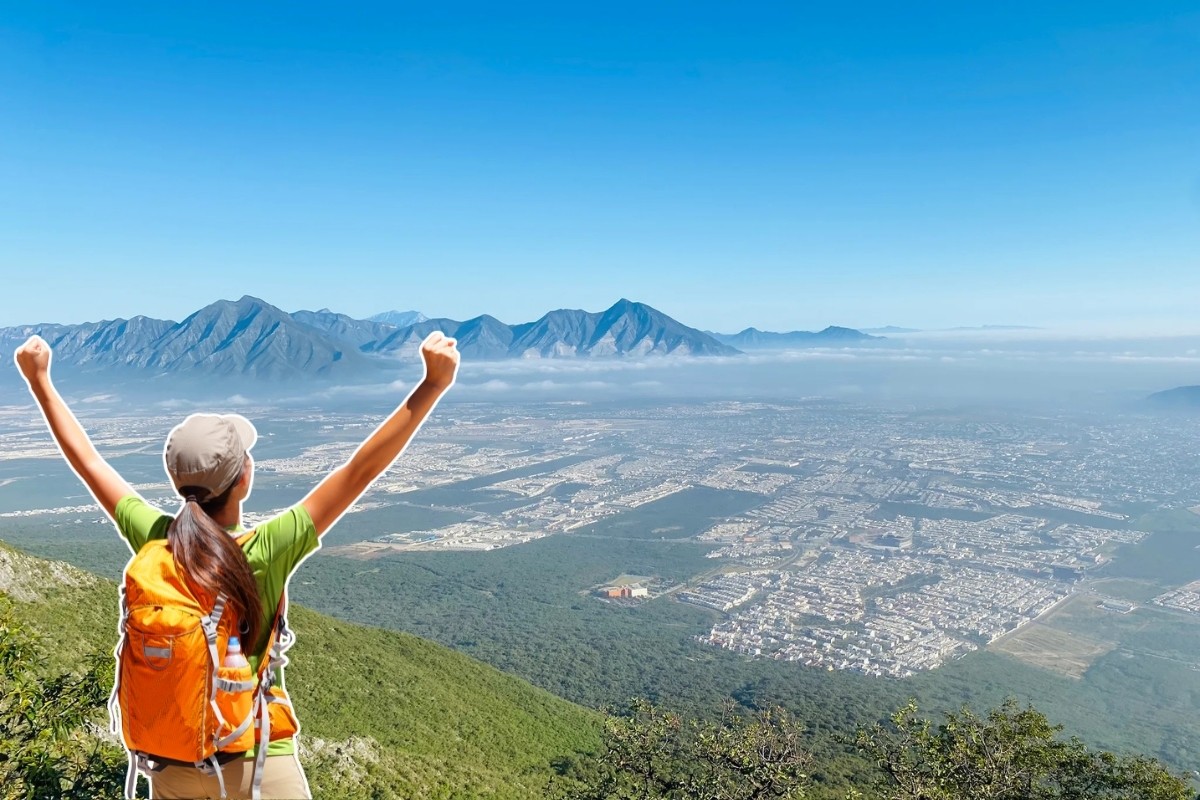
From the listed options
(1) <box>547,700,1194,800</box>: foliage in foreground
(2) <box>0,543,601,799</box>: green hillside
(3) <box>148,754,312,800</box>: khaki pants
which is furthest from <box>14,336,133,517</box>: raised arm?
(2) <box>0,543,601,799</box>: green hillside

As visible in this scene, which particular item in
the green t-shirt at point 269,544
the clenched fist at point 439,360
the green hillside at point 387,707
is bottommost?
the green hillside at point 387,707

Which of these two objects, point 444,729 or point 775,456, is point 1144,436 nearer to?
point 775,456

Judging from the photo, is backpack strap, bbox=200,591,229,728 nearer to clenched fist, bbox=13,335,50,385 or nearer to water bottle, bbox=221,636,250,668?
water bottle, bbox=221,636,250,668

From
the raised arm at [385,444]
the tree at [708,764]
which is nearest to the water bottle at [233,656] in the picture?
the raised arm at [385,444]

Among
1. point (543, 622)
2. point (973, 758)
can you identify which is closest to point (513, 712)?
point (973, 758)

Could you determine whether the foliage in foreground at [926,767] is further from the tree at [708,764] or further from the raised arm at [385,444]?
the raised arm at [385,444]
